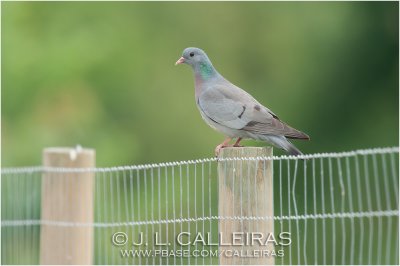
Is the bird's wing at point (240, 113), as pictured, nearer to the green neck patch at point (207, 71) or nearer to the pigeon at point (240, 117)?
the pigeon at point (240, 117)

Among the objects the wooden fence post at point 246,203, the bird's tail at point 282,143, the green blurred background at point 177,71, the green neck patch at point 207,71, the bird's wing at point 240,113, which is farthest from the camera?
the green blurred background at point 177,71

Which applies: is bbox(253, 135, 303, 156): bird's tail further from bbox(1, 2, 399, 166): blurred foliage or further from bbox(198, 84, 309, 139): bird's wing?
bbox(1, 2, 399, 166): blurred foliage

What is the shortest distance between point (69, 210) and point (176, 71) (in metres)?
8.79

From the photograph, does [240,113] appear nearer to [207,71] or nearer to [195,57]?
[207,71]

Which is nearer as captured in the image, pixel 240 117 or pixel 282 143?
pixel 282 143

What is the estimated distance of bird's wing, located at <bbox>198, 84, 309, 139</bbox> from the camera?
21.7 feet

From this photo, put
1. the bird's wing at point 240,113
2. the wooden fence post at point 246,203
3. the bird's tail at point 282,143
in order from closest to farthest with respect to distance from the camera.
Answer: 1. the wooden fence post at point 246,203
2. the bird's tail at point 282,143
3. the bird's wing at point 240,113

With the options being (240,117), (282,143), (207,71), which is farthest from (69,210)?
(207,71)

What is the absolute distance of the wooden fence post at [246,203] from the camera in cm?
509

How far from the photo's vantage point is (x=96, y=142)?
45.5ft

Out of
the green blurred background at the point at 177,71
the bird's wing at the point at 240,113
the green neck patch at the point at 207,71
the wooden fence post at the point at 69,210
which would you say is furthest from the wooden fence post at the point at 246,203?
the green blurred background at the point at 177,71

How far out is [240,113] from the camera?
681cm

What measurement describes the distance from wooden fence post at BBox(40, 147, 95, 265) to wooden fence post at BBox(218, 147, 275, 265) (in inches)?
63.9

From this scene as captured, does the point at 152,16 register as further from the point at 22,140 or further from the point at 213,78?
the point at 213,78
